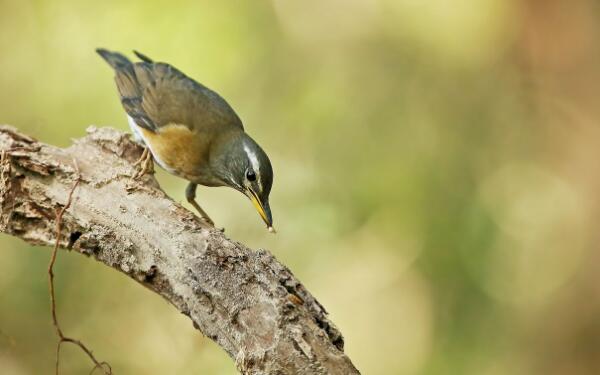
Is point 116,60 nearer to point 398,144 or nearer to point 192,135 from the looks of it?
point 192,135

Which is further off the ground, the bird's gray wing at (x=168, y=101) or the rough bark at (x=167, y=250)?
the bird's gray wing at (x=168, y=101)

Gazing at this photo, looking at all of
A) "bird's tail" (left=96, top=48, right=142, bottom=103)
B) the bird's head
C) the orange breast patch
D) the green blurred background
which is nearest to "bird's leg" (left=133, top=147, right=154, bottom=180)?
the orange breast patch

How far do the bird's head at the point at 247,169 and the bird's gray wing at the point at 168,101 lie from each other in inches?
10.0

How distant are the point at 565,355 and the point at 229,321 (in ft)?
17.9

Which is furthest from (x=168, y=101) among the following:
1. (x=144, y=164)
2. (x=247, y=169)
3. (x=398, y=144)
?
(x=398, y=144)

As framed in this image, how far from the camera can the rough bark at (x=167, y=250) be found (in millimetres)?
3443

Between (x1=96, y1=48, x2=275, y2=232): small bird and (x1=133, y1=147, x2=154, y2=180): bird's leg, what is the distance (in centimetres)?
3

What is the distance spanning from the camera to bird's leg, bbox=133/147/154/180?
4.41 metres

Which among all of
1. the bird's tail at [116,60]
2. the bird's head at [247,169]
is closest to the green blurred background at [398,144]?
the bird's tail at [116,60]

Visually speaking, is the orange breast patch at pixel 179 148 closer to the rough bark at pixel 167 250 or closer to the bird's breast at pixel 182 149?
the bird's breast at pixel 182 149

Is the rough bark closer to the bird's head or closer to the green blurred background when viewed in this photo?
the bird's head

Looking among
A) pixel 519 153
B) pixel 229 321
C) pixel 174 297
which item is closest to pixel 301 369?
pixel 229 321

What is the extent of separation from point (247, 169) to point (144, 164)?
755 millimetres

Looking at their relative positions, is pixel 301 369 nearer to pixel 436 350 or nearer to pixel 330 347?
pixel 330 347
